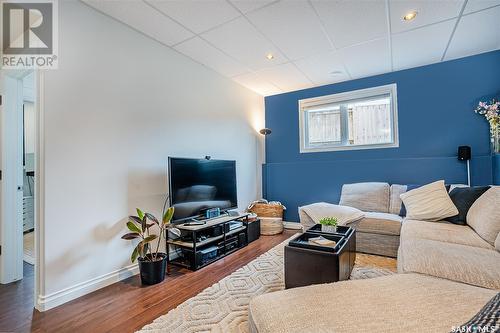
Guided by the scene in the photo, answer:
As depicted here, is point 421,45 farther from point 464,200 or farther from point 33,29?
point 33,29

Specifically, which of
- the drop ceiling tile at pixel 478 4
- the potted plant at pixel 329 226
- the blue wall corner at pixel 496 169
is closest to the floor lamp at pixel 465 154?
the blue wall corner at pixel 496 169

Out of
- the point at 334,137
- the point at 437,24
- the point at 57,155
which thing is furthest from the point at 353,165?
the point at 57,155

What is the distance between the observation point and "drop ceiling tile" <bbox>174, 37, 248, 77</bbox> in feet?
9.46

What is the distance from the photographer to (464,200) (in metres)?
2.61

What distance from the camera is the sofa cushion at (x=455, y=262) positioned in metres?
1.37

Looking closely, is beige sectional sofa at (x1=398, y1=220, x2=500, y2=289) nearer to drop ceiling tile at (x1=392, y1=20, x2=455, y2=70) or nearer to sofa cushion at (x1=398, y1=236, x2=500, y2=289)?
sofa cushion at (x1=398, y1=236, x2=500, y2=289)

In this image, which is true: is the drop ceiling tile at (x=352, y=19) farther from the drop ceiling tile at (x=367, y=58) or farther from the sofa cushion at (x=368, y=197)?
the sofa cushion at (x=368, y=197)

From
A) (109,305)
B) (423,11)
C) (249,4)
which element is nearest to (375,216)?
(423,11)

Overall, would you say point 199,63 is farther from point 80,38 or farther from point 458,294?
point 458,294

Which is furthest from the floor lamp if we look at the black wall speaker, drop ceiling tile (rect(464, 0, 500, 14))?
drop ceiling tile (rect(464, 0, 500, 14))

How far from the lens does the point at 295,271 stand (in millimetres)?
1935

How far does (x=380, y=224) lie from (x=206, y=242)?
2115 mm

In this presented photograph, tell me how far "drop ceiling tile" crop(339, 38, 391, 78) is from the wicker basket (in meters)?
2.52

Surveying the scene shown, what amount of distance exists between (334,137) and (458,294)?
3481mm
